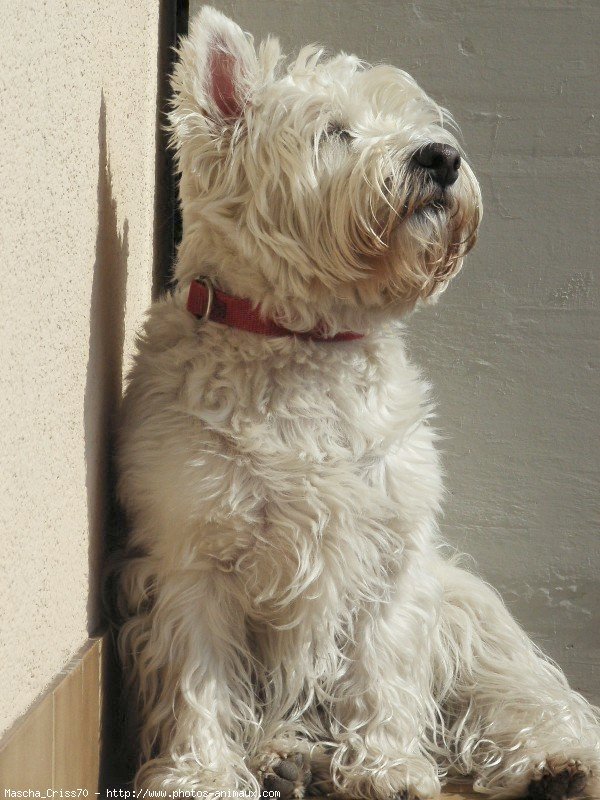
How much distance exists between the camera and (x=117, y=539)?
2.48m

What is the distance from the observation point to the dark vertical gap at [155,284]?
2355mm

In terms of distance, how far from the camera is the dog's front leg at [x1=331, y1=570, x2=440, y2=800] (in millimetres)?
2252

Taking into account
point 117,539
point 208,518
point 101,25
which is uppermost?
point 101,25

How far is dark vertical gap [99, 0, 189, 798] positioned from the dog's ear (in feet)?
0.73

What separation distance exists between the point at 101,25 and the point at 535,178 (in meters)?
1.47

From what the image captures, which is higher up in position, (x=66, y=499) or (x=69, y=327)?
(x=69, y=327)

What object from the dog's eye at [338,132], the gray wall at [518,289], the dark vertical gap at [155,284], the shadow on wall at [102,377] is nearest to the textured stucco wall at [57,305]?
the shadow on wall at [102,377]

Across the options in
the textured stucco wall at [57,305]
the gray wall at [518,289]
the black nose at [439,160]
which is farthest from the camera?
the gray wall at [518,289]

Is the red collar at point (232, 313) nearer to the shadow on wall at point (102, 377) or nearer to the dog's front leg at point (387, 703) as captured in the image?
the shadow on wall at point (102, 377)

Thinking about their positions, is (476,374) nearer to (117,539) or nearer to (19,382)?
(117,539)

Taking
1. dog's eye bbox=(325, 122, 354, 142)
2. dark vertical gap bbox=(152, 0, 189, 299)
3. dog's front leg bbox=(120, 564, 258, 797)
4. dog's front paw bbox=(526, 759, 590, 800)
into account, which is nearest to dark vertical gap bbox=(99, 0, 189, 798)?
dark vertical gap bbox=(152, 0, 189, 299)

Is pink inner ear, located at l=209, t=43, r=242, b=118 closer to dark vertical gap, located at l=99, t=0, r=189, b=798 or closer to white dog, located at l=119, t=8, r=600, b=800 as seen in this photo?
white dog, located at l=119, t=8, r=600, b=800

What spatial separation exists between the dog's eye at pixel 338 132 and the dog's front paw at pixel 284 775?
1.48 metres

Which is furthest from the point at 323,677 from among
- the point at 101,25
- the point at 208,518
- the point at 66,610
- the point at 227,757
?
the point at 101,25
